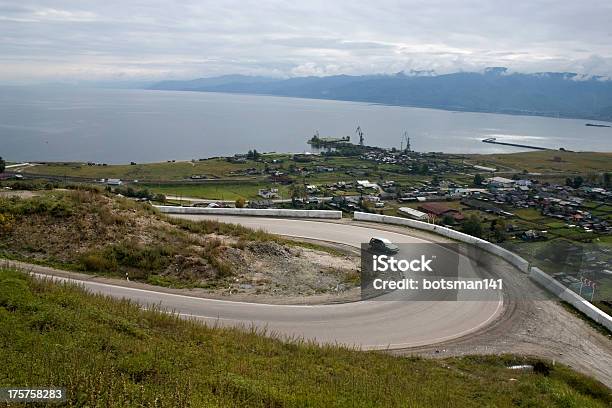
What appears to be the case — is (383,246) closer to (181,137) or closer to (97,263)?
(97,263)

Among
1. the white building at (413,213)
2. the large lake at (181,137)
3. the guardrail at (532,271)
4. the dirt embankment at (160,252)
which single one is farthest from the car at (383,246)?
the large lake at (181,137)

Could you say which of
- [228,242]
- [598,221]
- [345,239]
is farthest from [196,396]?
[598,221]

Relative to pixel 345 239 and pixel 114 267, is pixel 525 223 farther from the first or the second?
pixel 114 267

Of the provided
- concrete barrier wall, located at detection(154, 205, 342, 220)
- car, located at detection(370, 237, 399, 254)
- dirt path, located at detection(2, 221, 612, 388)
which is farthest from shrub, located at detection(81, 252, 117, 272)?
concrete barrier wall, located at detection(154, 205, 342, 220)

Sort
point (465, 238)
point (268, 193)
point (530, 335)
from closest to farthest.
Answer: point (530, 335) → point (465, 238) → point (268, 193)

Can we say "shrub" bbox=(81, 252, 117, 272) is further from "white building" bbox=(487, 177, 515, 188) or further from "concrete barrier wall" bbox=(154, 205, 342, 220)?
"white building" bbox=(487, 177, 515, 188)

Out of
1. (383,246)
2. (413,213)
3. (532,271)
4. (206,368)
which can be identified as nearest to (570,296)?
(532,271)
